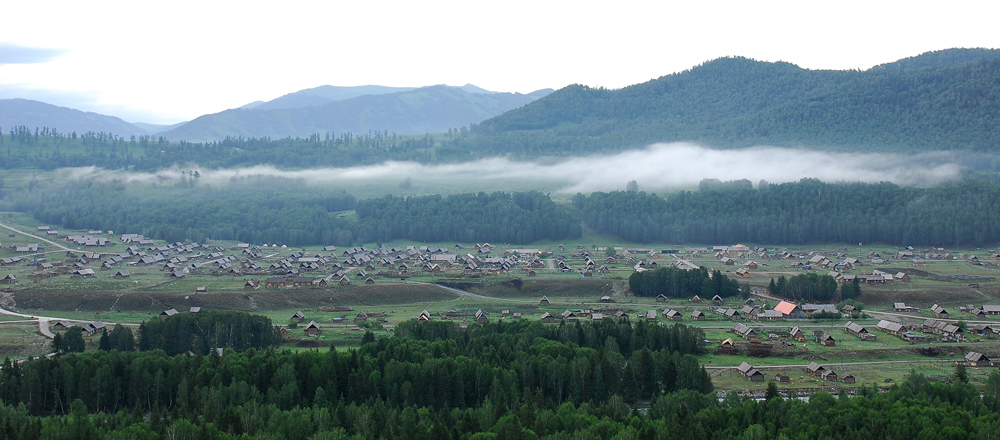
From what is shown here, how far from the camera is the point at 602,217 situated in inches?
5418

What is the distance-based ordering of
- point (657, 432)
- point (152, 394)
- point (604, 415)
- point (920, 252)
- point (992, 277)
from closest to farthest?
point (657, 432)
point (604, 415)
point (152, 394)
point (992, 277)
point (920, 252)

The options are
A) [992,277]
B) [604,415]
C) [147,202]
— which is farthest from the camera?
[147,202]

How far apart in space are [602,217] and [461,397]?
89858 mm

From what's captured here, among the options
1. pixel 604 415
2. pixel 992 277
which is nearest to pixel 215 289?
pixel 604 415

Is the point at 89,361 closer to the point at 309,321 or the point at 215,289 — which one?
the point at 309,321

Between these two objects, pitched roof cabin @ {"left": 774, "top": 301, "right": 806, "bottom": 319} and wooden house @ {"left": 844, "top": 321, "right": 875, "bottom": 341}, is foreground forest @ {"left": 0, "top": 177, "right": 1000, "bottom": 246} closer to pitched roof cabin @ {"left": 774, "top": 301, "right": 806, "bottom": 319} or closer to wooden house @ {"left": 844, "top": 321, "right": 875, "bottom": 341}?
pitched roof cabin @ {"left": 774, "top": 301, "right": 806, "bottom": 319}

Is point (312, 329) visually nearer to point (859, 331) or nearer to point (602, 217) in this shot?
point (859, 331)

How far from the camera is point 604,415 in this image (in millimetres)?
43844

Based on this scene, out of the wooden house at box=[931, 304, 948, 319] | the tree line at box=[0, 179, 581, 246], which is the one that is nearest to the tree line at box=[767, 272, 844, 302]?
the wooden house at box=[931, 304, 948, 319]

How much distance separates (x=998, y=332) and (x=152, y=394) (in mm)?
56258

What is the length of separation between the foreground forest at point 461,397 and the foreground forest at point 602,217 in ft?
229

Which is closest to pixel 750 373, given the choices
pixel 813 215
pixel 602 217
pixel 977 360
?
pixel 977 360

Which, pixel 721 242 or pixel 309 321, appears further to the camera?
pixel 721 242

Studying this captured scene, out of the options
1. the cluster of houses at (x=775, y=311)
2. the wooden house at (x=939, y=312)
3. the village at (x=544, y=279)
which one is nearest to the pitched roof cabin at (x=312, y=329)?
the village at (x=544, y=279)
